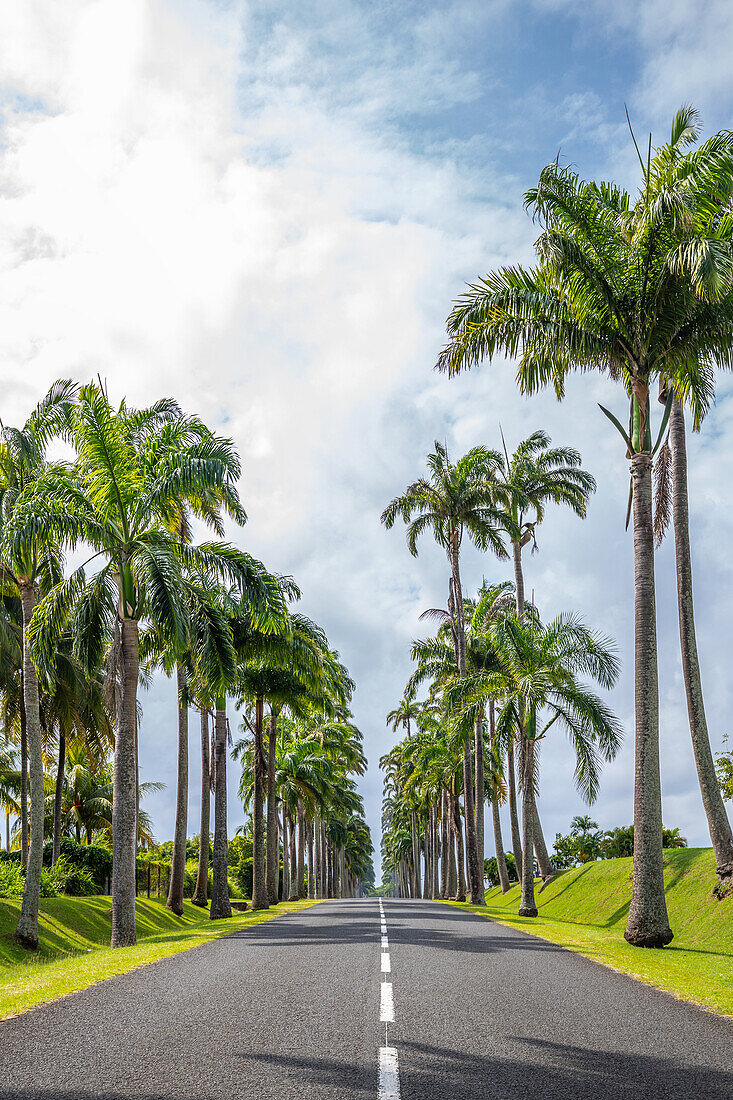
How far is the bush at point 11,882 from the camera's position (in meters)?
24.5

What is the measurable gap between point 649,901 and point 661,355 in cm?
1006

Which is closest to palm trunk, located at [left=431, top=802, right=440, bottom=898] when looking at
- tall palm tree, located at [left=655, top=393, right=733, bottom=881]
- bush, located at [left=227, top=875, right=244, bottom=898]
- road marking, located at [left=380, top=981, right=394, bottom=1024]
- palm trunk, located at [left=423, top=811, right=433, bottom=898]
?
palm trunk, located at [left=423, top=811, right=433, bottom=898]

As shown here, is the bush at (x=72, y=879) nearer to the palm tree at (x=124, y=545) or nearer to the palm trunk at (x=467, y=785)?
the palm tree at (x=124, y=545)

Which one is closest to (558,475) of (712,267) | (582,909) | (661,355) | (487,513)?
(487,513)

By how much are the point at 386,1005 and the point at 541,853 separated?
31.4m

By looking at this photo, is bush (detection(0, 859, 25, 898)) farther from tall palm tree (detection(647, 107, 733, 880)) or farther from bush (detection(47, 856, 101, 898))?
tall palm tree (detection(647, 107, 733, 880))

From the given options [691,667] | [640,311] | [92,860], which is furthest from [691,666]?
[92,860]

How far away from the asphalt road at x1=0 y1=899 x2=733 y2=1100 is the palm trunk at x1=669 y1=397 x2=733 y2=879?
32.4 ft

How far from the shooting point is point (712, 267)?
13820mm

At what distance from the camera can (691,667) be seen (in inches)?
814

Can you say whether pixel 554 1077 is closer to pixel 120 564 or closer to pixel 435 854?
pixel 120 564

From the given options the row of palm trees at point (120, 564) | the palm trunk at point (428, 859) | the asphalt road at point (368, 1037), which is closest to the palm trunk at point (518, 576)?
the row of palm trees at point (120, 564)

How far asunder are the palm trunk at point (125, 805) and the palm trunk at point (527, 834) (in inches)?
532

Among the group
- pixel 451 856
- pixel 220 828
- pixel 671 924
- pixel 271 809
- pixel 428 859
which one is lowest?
pixel 428 859
